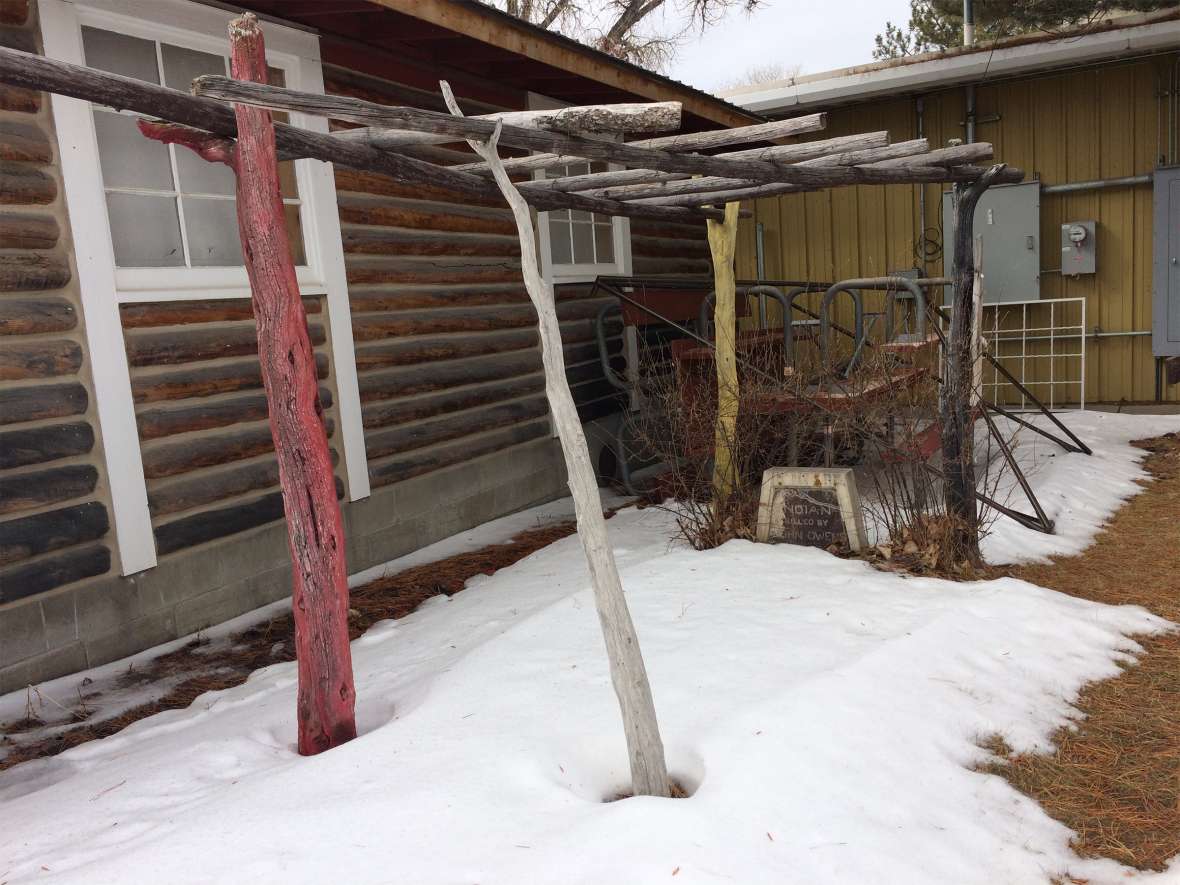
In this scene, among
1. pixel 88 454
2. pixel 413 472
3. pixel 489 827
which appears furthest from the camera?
pixel 413 472

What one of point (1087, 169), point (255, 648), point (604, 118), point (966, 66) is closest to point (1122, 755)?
point (604, 118)

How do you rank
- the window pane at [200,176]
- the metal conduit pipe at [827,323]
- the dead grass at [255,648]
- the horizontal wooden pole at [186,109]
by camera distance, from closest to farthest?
the horizontal wooden pole at [186,109], the dead grass at [255,648], the window pane at [200,176], the metal conduit pipe at [827,323]

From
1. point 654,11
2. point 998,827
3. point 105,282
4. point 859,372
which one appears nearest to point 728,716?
point 998,827

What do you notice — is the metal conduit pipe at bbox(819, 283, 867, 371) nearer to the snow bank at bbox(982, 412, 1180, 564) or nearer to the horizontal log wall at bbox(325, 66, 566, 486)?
the snow bank at bbox(982, 412, 1180, 564)

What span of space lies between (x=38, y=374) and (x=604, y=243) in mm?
5871

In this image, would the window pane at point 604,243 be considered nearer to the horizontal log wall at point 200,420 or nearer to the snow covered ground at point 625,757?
the horizontal log wall at point 200,420

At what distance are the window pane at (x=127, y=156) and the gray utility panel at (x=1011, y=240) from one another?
26.8ft

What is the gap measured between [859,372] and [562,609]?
2272mm

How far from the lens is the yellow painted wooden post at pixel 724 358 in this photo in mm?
5945

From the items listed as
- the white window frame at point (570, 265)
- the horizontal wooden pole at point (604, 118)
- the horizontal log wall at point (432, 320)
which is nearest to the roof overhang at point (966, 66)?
the white window frame at point (570, 265)

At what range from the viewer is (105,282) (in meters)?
4.49

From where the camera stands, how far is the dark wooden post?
207 inches

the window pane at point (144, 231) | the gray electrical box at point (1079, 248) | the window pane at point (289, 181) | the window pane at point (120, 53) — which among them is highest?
the window pane at point (120, 53)

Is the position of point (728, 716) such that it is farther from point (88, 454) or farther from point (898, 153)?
point (88, 454)
